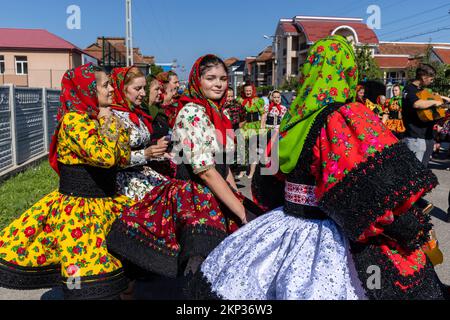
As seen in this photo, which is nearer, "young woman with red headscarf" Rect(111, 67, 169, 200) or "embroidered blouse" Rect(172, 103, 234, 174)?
"embroidered blouse" Rect(172, 103, 234, 174)

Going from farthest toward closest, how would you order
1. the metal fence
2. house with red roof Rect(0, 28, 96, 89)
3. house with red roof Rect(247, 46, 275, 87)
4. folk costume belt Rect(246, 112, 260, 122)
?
house with red roof Rect(247, 46, 275, 87), house with red roof Rect(0, 28, 96, 89), folk costume belt Rect(246, 112, 260, 122), the metal fence

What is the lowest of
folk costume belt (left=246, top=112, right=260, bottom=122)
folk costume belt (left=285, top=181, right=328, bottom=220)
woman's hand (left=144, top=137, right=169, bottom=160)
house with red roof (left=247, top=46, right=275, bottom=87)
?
folk costume belt (left=285, top=181, right=328, bottom=220)

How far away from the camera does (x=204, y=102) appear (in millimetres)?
2432

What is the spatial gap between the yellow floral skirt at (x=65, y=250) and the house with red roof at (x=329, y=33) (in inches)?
1742

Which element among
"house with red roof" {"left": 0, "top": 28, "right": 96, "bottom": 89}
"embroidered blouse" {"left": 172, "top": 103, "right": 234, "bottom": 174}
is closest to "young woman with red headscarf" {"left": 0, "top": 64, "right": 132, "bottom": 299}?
"embroidered blouse" {"left": 172, "top": 103, "right": 234, "bottom": 174}

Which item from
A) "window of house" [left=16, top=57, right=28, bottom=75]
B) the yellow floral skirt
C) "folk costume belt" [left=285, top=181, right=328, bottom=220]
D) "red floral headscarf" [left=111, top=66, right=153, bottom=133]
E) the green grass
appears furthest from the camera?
"window of house" [left=16, top=57, right=28, bottom=75]

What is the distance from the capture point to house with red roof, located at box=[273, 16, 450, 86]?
149 feet

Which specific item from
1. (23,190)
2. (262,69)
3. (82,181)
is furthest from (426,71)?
(262,69)

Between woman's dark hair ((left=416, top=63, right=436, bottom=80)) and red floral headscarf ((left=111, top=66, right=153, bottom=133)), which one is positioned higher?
woman's dark hair ((left=416, top=63, right=436, bottom=80))

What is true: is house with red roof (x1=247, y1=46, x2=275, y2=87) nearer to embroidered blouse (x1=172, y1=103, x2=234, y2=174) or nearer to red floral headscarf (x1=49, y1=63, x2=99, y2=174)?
red floral headscarf (x1=49, y1=63, x2=99, y2=174)
